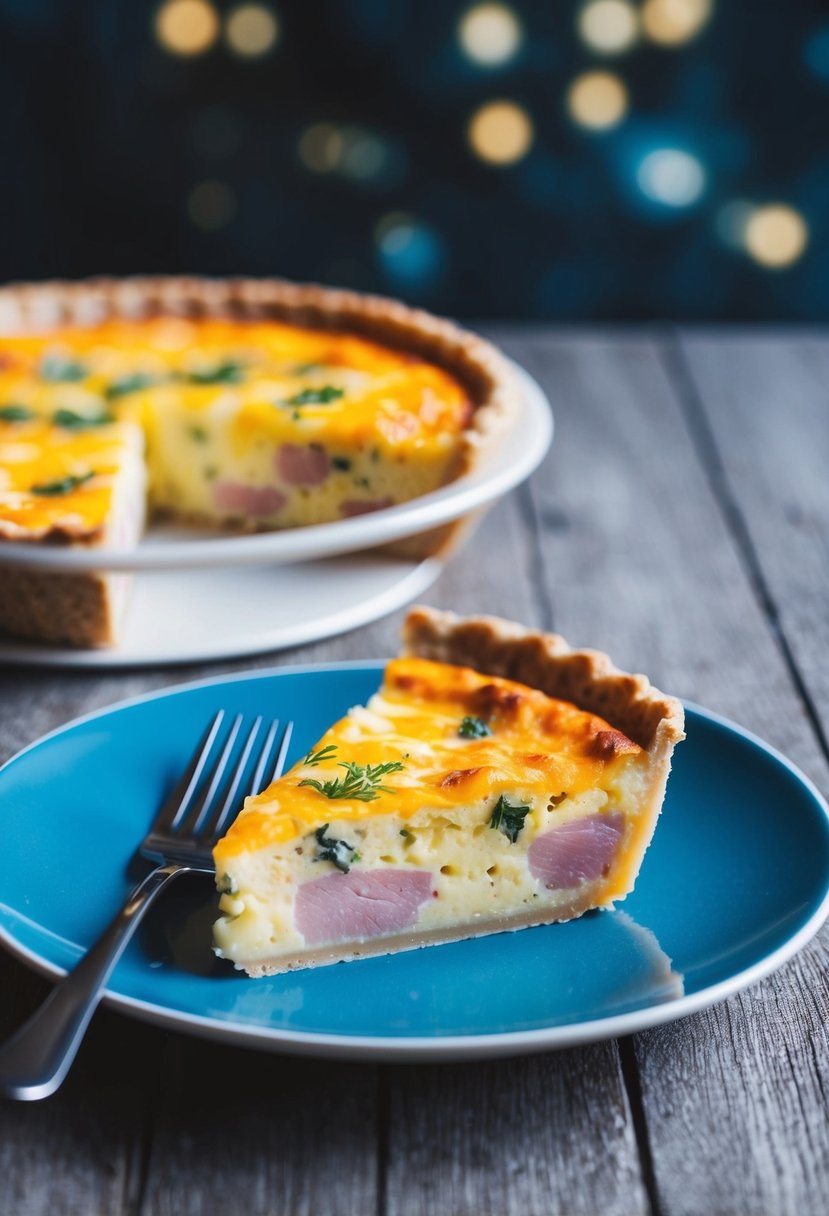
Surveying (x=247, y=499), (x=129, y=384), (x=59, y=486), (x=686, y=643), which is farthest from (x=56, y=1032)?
(x=129, y=384)

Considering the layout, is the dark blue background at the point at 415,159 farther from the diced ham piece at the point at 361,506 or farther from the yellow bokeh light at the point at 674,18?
the diced ham piece at the point at 361,506

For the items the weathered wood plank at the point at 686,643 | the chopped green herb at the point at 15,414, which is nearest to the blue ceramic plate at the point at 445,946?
the weathered wood plank at the point at 686,643

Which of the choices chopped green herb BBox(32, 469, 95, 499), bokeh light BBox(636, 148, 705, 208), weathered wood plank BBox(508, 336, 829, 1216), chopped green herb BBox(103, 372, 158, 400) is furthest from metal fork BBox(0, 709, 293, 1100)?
bokeh light BBox(636, 148, 705, 208)

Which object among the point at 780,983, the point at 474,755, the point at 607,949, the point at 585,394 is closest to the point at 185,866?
the point at 474,755

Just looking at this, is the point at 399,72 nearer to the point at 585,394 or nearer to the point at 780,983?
the point at 585,394

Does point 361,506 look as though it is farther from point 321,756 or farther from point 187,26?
point 187,26
